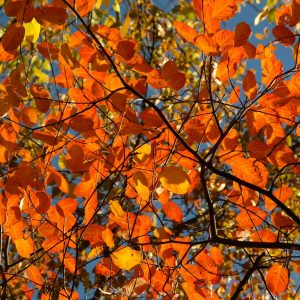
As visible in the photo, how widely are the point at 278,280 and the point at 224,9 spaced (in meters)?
1.30

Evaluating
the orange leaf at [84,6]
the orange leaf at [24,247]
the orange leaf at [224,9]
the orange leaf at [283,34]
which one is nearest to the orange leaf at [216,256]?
the orange leaf at [24,247]

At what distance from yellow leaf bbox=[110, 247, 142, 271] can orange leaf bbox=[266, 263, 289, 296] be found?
0.64 metres

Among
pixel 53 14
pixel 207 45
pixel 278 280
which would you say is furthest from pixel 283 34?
pixel 278 280

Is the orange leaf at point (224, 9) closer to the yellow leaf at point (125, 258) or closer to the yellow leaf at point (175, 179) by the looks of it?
the yellow leaf at point (175, 179)

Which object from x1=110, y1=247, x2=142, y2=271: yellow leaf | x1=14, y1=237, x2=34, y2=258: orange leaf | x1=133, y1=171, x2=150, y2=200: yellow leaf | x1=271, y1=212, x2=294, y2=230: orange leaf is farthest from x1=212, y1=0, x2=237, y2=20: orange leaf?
x1=14, y1=237, x2=34, y2=258: orange leaf

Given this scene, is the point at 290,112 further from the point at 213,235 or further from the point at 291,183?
the point at 291,183

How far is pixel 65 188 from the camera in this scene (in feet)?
9.04

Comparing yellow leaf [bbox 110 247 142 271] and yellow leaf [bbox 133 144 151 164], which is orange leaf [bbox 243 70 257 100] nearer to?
yellow leaf [bbox 133 144 151 164]

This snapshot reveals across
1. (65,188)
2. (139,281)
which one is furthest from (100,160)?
(139,281)

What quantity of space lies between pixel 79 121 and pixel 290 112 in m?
1.00

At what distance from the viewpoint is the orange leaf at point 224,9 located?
1.92 m

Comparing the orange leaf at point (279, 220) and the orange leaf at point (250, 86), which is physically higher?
the orange leaf at point (250, 86)

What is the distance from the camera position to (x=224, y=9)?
6.35 feet

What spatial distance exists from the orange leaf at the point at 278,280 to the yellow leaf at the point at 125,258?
0.64 m
